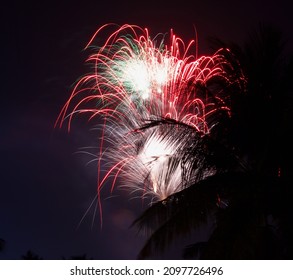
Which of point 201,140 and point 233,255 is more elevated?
point 201,140

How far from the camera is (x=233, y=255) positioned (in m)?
12.6

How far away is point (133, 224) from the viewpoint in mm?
13258

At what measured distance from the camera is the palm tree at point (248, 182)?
1320 cm

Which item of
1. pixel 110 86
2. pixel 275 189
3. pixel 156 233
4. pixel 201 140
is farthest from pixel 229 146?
pixel 110 86

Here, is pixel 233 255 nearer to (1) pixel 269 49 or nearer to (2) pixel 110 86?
(1) pixel 269 49

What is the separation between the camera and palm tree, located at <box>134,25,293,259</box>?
13203mm

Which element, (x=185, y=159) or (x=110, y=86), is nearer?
(x=185, y=159)

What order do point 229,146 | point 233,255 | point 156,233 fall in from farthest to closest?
point 229,146
point 156,233
point 233,255

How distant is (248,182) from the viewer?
44.5 feet

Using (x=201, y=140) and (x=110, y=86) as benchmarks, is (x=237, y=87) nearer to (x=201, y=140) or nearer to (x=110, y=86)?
(x=201, y=140)

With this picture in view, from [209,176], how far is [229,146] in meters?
1.16
